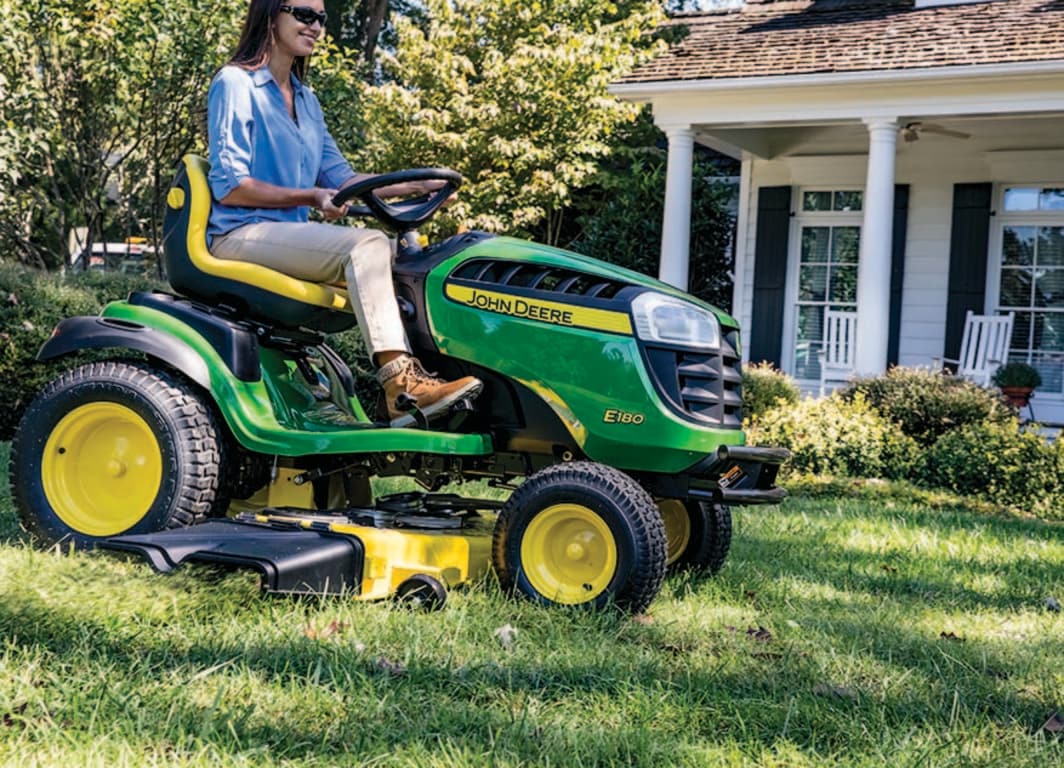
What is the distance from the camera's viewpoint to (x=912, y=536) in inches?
202

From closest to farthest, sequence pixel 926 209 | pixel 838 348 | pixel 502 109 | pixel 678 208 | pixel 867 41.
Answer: pixel 867 41
pixel 678 208
pixel 838 348
pixel 926 209
pixel 502 109

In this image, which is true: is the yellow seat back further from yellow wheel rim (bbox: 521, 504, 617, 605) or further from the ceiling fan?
the ceiling fan

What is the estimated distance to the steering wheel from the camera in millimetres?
3436

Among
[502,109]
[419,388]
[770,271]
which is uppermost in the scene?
[502,109]

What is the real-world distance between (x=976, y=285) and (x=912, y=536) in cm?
654

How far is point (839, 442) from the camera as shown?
26.2 ft

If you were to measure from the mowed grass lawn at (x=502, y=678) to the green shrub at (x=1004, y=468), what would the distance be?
146 inches

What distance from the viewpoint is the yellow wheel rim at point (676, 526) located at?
3908 millimetres

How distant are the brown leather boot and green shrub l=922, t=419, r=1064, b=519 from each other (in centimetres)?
476

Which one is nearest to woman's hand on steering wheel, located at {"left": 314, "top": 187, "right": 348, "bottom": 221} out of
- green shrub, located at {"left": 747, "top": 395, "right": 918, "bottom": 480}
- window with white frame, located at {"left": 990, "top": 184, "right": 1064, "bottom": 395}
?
green shrub, located at {"left": 747, "top": 395, "right": 918, "bottom": 480}

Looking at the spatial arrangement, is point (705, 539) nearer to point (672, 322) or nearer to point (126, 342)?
point (672, 322)

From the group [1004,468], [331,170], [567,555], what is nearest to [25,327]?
[331,170]

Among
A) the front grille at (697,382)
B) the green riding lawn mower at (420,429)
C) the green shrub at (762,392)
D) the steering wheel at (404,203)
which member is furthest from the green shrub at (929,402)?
the steering wheel at (404,203)

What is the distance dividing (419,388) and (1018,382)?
8.07 metres
